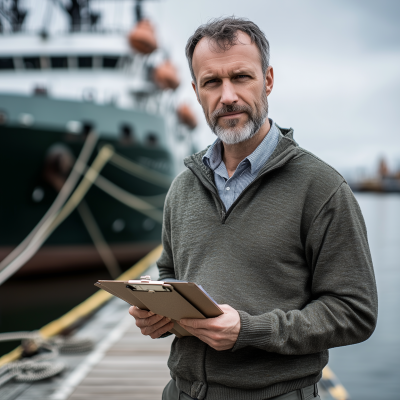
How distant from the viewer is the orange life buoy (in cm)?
1140

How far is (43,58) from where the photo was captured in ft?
42.0

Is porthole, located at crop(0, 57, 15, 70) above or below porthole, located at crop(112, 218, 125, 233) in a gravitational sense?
above

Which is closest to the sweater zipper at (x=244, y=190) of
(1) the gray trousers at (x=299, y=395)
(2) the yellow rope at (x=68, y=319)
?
(1) the gray trousers at (x=299, y=395)

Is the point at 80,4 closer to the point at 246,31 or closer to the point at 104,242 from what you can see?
the point at 104,242

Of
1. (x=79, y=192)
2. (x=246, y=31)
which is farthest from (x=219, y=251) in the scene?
(x=79, y=192)

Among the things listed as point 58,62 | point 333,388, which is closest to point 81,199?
point 58,62

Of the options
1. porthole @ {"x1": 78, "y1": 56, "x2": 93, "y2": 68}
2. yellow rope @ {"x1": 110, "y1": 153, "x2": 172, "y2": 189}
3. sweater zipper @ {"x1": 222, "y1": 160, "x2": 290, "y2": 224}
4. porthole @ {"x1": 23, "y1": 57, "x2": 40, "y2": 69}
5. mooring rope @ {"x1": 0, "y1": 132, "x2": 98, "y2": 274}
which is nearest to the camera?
sweater zipper @ {"x1": 222, "y1": 160, "x2": 290, "y2": 224}

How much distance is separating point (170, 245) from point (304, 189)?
660mm

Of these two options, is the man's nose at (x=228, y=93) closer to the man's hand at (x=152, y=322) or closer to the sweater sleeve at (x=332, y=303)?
the sweater sleeve at (x=332, y=303)

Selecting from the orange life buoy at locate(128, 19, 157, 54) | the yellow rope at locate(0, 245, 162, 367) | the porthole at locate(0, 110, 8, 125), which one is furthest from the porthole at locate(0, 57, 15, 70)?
the yellow rope at locate(0, 245, 162, 367)

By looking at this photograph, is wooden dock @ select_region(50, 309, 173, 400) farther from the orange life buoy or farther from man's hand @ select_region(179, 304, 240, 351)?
the orange life buoy

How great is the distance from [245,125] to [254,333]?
0.66 meters

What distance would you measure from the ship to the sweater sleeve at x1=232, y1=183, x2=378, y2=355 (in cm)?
842

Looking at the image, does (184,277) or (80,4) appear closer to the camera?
(184,277)
